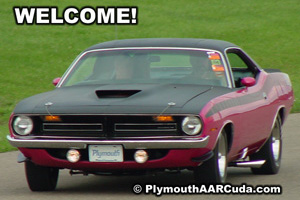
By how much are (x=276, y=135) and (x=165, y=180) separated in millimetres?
1735

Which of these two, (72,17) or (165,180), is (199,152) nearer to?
(165,180)

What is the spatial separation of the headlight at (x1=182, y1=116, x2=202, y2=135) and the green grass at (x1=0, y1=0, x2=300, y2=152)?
1451cm

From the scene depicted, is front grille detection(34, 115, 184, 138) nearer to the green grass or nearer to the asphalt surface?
the asphalt surface

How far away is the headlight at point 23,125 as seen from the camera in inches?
337

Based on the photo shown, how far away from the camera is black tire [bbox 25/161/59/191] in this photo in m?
8.86

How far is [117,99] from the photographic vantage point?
845cm

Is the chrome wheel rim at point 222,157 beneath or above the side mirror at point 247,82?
beneath

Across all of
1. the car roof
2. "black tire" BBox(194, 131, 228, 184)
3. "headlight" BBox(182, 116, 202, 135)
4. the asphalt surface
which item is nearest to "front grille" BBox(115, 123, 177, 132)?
"headlight" BBox(182, 116, 202, 135)

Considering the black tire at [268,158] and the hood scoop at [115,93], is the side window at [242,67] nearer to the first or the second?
the black tire at [268,158]

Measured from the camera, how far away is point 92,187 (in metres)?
9.34

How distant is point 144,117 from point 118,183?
63.8 inches

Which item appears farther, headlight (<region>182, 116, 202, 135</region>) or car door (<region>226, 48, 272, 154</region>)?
car door (<region>226, 48, 272, 154</region>)

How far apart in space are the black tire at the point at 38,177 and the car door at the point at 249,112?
1892 millimetres
